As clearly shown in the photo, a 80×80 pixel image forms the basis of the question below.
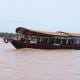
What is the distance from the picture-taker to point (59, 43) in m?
33.8

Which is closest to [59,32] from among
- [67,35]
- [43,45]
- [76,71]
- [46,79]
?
[67,35]

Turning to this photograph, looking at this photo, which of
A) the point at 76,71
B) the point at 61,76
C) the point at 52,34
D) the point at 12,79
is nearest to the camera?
the point at 12,79

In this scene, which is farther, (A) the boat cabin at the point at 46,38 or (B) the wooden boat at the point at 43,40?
(A) the boat cabin at the point at 46,38

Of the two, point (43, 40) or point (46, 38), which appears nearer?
point (43, 40)

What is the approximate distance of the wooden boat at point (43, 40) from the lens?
31766 millimetres

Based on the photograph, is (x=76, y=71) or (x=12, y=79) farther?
(x=76, y=71)

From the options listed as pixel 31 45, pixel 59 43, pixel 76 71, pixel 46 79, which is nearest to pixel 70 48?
pixel 59 43

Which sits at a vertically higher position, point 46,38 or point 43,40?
point 46,38

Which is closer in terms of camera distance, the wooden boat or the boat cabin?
the wooden boat

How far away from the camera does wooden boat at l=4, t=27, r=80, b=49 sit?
A: 104 ft

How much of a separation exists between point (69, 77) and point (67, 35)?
19479 mm

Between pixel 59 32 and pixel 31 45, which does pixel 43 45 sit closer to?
pixel 31 45

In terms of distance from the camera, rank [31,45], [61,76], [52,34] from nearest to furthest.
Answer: [61,76]
[31,45]
[52,34]

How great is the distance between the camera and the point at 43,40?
32.7 meters
